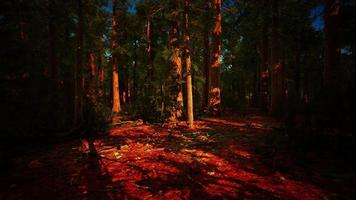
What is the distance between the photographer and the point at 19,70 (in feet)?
24.9

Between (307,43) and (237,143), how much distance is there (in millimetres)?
18792

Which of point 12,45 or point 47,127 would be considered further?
point 47,127

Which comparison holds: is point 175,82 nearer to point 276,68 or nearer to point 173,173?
point 276,68

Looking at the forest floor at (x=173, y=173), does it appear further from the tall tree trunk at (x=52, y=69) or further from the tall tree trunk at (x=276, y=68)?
the tall tree trunk at (x=276, y=68)

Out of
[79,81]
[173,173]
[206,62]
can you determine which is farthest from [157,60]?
[173,173]

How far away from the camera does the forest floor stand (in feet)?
16.0

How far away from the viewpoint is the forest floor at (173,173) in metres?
4.86

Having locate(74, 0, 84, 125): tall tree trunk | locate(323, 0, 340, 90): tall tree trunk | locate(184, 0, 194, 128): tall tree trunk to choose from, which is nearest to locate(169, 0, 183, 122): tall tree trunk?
locate(184, 0, 194, 128): tall tree trunk

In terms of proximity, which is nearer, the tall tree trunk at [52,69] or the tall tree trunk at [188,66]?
the tall tree trunk at [52,69]

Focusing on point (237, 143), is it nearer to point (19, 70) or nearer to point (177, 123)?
point (177, 123)

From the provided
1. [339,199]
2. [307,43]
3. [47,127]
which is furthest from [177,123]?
[307,43]

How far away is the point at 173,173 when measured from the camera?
5.84 meters

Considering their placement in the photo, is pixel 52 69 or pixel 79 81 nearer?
pixel 79 81


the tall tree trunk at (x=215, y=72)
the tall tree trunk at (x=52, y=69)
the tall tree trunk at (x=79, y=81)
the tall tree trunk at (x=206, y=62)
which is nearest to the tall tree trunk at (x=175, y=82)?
the tall tree trunk at (x=206, y=62)
